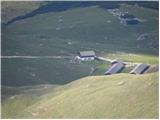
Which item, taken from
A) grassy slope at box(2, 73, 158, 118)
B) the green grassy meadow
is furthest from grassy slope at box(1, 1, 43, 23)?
grassy slope at box(2, 73, 158, 118)

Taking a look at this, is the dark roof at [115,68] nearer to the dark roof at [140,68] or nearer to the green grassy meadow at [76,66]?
the green grassy meadow at [76,66]

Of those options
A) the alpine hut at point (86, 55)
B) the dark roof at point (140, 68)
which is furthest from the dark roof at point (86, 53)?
the dark roof at point (140, 68)

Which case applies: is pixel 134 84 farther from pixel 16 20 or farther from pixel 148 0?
pixel 16 20

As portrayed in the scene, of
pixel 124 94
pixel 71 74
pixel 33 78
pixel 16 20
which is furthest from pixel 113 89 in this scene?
pixel 16 20

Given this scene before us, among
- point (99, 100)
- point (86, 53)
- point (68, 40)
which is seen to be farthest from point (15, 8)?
point (99, 100)

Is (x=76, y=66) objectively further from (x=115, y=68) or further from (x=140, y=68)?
(x=140, y=68)

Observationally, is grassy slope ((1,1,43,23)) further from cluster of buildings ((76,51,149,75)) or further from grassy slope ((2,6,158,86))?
cluster of buildings ((76,51,149,75))
